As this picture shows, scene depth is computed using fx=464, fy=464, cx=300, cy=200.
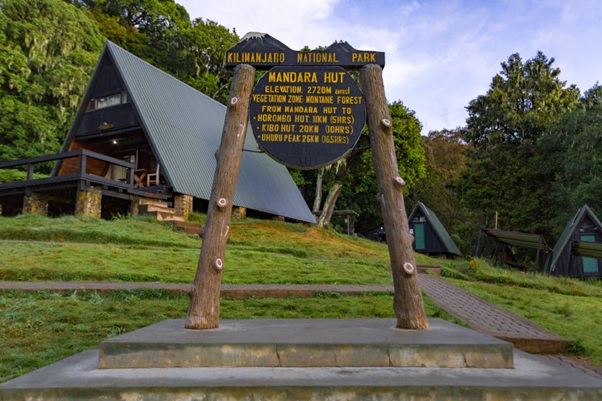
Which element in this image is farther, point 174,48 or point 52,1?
point 174,48

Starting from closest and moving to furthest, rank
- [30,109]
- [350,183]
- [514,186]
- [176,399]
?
[176,399] < [30,109] < [514,186] < [350,183]

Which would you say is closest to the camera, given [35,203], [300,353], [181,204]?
[300,353]

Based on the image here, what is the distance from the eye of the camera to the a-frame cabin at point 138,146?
18.8 metres

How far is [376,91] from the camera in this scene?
19.1ft

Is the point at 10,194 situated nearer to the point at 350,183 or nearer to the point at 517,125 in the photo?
the point at 350,183

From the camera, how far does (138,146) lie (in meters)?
22.7

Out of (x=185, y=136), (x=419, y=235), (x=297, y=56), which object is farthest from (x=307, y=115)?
(x=419, y=235)

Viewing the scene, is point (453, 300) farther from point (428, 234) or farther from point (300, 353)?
point (428, 234)

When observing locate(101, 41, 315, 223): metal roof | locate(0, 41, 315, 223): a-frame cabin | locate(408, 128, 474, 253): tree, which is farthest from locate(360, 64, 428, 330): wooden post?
locate(408, 128, 474, 253): tree

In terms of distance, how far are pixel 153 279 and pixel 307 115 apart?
605 cm

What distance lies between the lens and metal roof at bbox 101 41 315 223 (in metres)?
19.8

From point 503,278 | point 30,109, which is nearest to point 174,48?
point 30,109

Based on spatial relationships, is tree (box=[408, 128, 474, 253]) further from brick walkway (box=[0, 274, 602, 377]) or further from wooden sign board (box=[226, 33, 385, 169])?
wooden sign board (box=[226, 33, 385, 169])

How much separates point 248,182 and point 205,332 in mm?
19909
